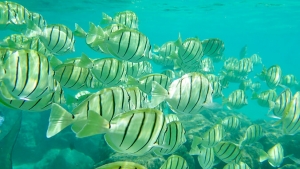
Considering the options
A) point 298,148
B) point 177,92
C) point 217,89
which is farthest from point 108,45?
point 298,148

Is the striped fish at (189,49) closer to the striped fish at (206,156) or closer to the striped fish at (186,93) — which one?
the striped fish at (206,156)

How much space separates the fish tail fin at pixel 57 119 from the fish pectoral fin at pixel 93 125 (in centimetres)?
45

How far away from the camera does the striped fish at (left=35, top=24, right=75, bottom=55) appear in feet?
16.6

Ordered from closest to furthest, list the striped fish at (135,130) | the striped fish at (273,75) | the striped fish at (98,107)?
the striped fish at (135,130), the striped fish at (98,107), the striped fish at (273,75)

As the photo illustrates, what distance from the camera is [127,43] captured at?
447 cm

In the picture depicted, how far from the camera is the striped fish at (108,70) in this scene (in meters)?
4.68

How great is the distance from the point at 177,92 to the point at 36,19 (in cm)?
441

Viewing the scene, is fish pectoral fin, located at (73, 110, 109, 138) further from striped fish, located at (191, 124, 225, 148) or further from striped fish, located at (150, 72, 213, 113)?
striped fish, located at (191, 124, 225, 148)

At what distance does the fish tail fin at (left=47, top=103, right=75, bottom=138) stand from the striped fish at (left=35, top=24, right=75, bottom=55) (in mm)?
2797

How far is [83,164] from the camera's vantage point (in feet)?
38.2

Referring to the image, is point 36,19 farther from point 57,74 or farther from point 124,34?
point 124,34

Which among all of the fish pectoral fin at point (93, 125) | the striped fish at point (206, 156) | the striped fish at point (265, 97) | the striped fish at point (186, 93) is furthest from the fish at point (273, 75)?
the fish pectoral fin at point (93, 125)

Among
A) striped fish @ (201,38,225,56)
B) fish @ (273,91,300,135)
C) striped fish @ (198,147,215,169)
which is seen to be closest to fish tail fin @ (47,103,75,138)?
fish @ (273,91,300,135)

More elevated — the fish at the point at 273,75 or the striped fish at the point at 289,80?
the striped fish at the point at 289,80
